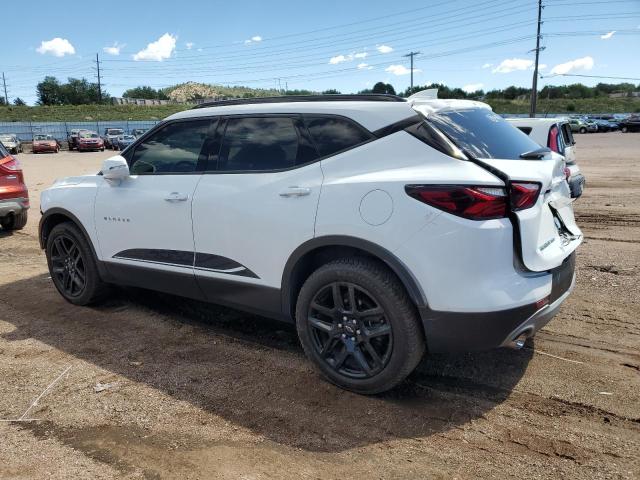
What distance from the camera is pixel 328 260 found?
3.37 m

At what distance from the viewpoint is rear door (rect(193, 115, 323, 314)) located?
3348 millimetres

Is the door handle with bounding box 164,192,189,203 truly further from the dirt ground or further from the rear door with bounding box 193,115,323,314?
the dirt ground

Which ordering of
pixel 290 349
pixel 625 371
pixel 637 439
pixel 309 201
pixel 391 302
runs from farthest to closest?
pixel 290 349, pixel 625 371, pixel 309 201, pixel 391 302, pixel 637 439

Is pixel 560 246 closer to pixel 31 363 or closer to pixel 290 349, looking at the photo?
pixel 290 349

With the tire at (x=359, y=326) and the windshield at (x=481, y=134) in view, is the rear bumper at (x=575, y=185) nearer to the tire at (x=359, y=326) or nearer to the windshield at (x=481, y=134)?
the windshield at (x=481, y=134)

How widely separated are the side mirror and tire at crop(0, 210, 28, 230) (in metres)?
5.43

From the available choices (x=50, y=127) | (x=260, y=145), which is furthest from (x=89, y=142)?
(x=260, y=145)

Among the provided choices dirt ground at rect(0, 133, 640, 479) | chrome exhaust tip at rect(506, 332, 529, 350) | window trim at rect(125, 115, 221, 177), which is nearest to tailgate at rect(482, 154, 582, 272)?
chrome exhaust tip at rect(506, 332, 529, 350)

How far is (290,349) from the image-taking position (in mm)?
4008

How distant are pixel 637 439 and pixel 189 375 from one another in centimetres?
270

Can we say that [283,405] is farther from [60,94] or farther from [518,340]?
[60,94]

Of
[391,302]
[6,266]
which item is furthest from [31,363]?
[6,266]

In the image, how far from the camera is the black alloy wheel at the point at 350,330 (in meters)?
3.12

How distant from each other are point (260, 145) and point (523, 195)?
5.80 feet
